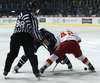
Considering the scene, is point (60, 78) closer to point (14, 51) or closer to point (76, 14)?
point (14, 51)

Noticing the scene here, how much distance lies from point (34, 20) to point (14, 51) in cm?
58

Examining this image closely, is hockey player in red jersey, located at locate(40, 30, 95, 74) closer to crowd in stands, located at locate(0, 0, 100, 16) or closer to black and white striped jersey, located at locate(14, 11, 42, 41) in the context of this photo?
black and white striped jersey, located at locate(14, 11, 42, 41)

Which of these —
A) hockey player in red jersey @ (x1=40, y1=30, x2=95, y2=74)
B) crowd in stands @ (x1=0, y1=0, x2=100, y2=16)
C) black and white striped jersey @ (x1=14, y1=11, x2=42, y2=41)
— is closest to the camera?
black and white striped jersey @ (x1=14, y1=11, x2=42, y2=41)

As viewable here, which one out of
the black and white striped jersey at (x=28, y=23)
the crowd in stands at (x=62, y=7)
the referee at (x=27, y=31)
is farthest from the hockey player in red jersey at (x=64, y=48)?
the crowd in stands at (x=62, y=7)

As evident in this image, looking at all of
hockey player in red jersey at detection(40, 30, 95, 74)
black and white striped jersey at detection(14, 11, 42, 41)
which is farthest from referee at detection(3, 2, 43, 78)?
hockey player in red jersey at detection(40, 30, 95, 74)

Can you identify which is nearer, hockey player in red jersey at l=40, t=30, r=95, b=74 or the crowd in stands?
hockey player in red jersey at l=40, t=30, r=95, b=74

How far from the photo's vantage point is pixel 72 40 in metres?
4.04

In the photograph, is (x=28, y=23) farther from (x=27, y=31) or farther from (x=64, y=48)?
(x=64, y=48)

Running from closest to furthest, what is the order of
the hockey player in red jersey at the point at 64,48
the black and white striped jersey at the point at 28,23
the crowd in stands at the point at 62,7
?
1. the black and white striped jersey at the point at 28,23
2. the hockey player in red jersey at the point at 64,48
3. the crowd in stands at the point at 62,7

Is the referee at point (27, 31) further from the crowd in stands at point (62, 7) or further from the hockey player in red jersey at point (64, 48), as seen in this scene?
the crowd in stands at point (62, 7)

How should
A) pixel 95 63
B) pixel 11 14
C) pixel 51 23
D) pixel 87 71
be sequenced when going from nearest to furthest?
pixel 87 71, pixel 95 63, pixel 51 23, pixel 11 14

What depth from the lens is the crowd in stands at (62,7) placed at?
2131cm

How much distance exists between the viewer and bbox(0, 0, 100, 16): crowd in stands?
69.9ft

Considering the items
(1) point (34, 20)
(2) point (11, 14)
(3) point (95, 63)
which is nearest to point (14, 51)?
(1) point (34, 20)
